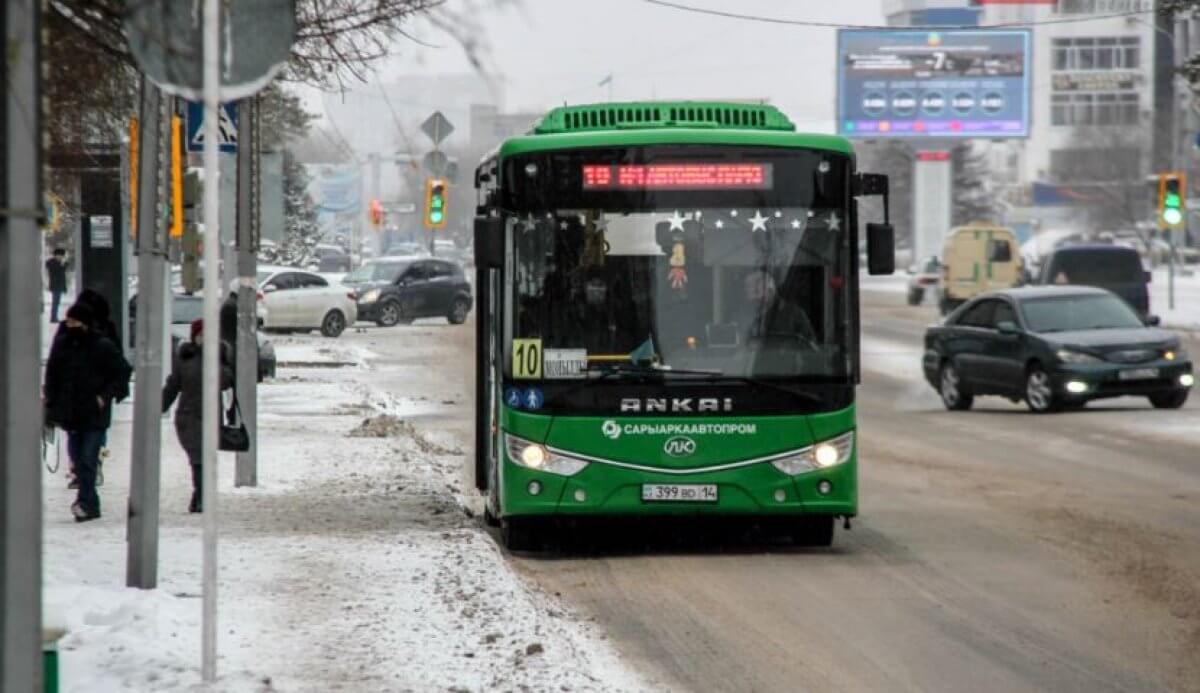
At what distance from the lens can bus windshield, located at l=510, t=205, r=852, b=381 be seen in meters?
13.4

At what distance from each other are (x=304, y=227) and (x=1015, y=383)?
133ft

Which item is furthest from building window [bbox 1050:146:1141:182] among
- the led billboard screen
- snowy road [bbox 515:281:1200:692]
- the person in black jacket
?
the person in black jacket

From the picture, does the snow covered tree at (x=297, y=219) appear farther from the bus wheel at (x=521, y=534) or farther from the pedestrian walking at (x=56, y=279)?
the bus wheel at (x=521, y=534)

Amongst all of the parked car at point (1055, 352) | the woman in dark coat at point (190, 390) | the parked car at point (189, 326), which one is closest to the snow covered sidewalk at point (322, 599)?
the woman in dark coat at point (190, 390)

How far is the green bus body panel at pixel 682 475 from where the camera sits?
13.4 m

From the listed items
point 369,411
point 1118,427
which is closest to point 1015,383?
point 1118,427

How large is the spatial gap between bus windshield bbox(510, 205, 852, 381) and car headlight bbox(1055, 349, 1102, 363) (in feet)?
42.6

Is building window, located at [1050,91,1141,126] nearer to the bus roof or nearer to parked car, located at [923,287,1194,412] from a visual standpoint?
parked car, located at [923,287,1194,412]

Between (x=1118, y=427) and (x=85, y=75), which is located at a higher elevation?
(x=85, y=75)

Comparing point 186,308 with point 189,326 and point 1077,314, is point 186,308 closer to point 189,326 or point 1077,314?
point 189,326

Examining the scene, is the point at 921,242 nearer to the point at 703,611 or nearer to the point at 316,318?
the point at 316,318

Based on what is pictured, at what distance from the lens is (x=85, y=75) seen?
9750mm

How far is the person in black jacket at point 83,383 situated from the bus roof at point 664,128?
11.9 feet

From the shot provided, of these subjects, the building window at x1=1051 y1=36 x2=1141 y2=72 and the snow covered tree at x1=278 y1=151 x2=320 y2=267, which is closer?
the snow covered tree at x1=278 y1=151 x2=320 y2=267
